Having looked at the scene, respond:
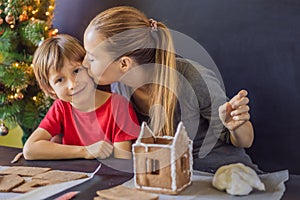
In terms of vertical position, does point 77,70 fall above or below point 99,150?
above

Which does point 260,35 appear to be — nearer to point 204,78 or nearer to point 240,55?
point 240,55

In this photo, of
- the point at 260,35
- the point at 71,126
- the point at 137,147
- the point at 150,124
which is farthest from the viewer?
the point at 260,35

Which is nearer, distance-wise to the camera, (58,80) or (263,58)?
(58,80)

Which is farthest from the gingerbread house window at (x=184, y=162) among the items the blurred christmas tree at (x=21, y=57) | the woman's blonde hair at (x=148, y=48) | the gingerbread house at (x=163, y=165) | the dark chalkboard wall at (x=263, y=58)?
the blurred christmas tree at (x=21, y=57)

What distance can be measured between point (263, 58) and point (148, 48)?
2.03ft

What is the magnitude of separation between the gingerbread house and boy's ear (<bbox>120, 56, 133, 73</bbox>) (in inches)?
13.7

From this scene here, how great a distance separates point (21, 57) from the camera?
179 centimetres

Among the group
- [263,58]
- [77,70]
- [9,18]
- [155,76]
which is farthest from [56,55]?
[263,58]

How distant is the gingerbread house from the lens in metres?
0.90

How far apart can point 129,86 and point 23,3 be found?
0.65 metres

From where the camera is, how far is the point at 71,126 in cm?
139

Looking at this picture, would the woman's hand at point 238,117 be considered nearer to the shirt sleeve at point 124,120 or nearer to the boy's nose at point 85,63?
the shirt sleeve at point 124,120

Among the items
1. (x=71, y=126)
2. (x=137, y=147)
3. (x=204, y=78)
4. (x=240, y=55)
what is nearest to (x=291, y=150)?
(x=240, y=55)

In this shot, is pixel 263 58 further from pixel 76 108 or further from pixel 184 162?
pixel 184 162
